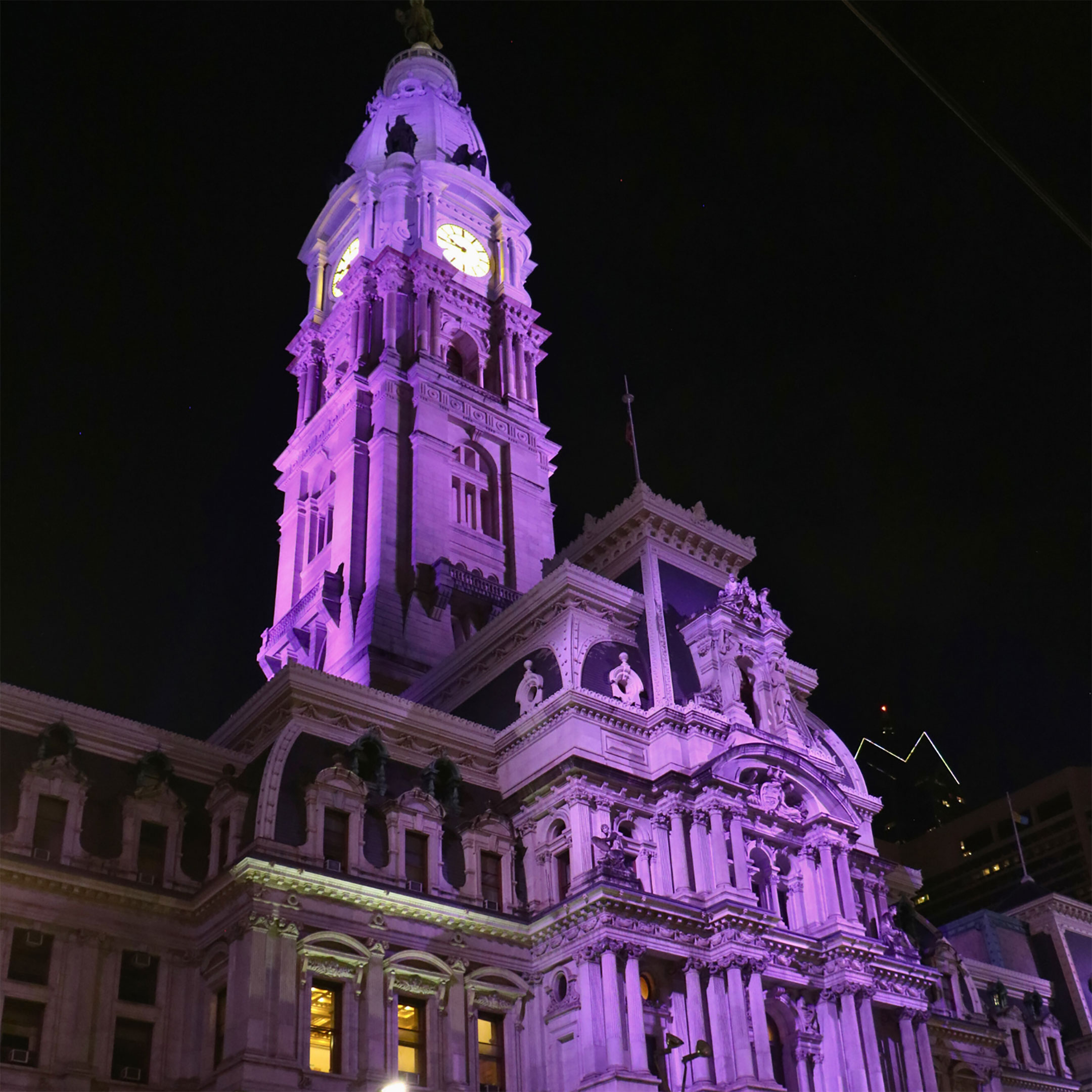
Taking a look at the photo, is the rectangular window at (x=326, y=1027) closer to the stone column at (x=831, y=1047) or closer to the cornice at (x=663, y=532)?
the stone column at (x=831, y=1047)

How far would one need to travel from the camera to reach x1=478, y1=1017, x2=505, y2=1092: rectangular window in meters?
46.7

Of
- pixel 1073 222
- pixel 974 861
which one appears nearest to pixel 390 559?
pixel 1073 222

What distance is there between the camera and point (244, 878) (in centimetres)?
4300

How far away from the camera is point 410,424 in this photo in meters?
80.6

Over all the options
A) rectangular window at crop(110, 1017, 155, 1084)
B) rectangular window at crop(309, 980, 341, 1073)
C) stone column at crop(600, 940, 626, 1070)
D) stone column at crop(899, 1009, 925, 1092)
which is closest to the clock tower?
stone column at crop(600, 940, 626, 1070)

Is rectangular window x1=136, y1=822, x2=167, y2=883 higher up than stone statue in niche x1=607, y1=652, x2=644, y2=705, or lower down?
lower down

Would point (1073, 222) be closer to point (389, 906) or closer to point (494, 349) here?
point (389, 906)

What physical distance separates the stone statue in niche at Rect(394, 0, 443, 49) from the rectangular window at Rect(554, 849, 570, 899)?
8003 cm

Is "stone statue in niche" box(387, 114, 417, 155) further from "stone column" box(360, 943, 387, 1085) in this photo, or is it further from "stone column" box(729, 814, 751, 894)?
"stone column" box(360, 943, 387, 1085)

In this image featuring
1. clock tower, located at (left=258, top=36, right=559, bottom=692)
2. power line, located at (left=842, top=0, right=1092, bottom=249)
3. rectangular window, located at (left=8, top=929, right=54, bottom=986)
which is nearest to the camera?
power line, located at (left=842, top=0, right=1092, bottom=249)

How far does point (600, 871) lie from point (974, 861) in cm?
11212

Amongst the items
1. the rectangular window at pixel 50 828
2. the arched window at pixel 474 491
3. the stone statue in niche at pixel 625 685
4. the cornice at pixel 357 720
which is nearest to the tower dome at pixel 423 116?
the arched window at pixel 474 491

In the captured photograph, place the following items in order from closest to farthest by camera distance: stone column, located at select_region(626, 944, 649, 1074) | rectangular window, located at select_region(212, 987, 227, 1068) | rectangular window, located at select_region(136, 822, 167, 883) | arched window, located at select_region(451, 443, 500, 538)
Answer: rectangular window, located at select_region(212, 987, 227, 1068)
stone column, located at select_region(626, 944, 649, 1074)
rectangular window, located at select_region(136, 822, 167, 883)
arched window, located at select_region(451, 443, 500, 538)

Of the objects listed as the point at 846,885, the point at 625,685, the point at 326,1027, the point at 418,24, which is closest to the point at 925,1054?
the point at 846,885
